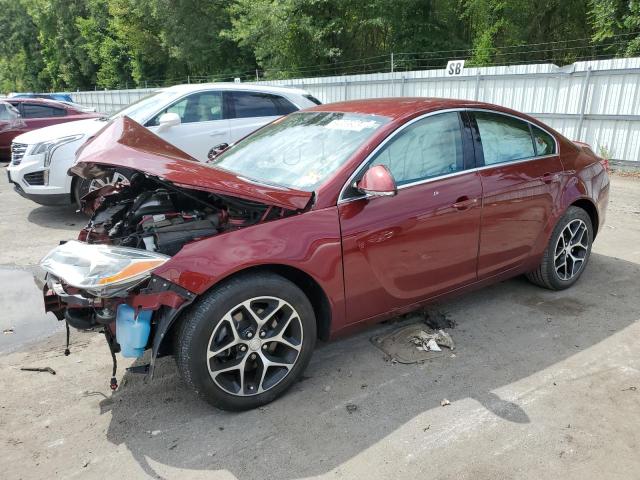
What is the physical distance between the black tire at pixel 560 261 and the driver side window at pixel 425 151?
135cm

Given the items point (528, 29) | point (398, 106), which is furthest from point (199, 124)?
point (528, 29)

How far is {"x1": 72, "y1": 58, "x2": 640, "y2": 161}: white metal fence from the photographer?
10289mm

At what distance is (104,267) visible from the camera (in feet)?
8.91

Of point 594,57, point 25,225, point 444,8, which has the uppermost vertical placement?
point 444,8

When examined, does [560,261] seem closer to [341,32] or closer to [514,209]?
[514,209]

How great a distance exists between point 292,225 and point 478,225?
152 cm

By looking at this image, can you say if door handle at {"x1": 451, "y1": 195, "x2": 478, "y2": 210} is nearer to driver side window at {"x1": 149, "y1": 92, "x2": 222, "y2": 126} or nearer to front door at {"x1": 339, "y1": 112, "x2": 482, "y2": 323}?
front door at {"x1": 339, "y1": 112, "x2": 482, "y2": 323}

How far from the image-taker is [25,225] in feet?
23.7

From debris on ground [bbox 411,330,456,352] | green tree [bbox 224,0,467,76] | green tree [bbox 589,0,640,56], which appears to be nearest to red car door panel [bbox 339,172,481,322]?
debris on ground [bbox 411,330,456,352]

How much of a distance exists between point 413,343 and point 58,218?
6017 mm

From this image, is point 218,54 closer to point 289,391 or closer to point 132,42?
point 132,42

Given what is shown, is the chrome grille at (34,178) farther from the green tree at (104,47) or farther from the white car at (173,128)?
the green tree at (104,47)

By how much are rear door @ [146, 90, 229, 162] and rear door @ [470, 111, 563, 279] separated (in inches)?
178

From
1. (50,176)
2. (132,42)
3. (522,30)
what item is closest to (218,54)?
(132,42)
